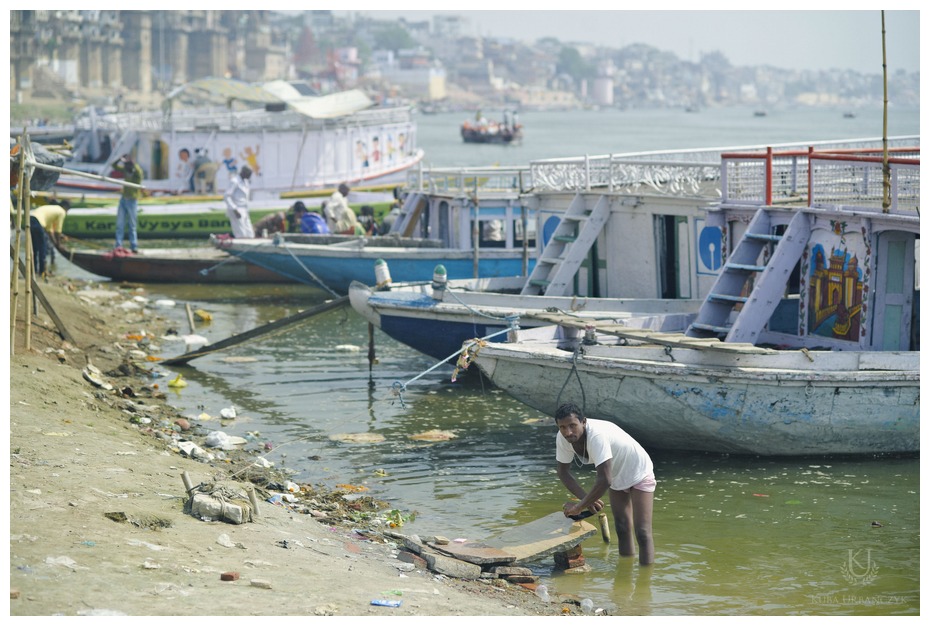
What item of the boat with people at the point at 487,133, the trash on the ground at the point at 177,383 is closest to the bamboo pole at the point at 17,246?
the trash on the ground at the point at 177,383

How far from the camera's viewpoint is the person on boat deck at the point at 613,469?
338 inches

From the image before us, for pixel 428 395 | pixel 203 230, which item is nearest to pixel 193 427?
pixel 428 395

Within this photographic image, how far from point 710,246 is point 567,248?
2.21 metres

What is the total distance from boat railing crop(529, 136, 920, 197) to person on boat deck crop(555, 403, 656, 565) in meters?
6.25

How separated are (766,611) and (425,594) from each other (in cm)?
229

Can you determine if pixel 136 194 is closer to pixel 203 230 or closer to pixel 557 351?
pixel 203 230

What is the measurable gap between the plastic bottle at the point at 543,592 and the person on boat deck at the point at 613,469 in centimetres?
61

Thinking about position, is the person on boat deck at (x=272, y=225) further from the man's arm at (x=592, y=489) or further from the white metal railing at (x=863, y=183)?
the man's arm at (x=592, y=489)

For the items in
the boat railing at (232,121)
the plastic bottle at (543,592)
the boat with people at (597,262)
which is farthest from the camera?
the boat railing at (232,121)

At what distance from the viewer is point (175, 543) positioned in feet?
26.7

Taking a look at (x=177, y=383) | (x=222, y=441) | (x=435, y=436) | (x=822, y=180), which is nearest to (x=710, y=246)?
(x=822, y=180)

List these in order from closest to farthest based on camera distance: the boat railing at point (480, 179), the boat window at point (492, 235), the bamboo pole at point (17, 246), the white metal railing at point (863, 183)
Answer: the white metal railing at point (863, 183) → the bamboo pole at point (17, 246) → the boat railing at point (480, 179) → the boat window at point (492, 235)

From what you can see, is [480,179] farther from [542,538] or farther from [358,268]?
[542,538]

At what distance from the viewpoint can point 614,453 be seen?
8773mm
